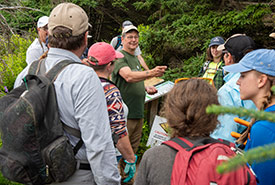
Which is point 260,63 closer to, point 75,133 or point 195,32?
point 75,133

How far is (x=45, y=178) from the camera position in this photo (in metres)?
1.67

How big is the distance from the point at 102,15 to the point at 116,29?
91 centimetres

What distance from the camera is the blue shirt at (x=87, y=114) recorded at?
1.71 meters

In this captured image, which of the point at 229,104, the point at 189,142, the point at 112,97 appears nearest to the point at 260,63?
the point at 229,104

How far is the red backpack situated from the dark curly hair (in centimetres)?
11

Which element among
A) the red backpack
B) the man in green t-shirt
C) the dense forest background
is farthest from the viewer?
the dense forest background

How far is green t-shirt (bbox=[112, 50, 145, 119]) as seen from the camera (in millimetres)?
3826

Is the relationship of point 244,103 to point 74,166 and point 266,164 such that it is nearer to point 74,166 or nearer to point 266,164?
point 266,164

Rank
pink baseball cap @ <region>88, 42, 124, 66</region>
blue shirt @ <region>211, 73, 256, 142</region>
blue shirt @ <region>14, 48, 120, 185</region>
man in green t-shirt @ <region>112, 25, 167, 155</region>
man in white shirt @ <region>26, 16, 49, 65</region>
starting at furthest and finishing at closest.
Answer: man in white shirt @ <region>26, 16, 49, 65</region> → man in green t-shirt @ <region>112, 25, 167, 155</region> → pink baseball cap @ <region>88, 42, 124, 66</region> → blue shirt @ <region>211, 73, 256, 142</region> → blue shirt @ <region>14, 48, 120, 185</region>

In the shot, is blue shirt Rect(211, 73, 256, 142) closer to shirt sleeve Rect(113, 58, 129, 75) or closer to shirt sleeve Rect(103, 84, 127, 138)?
shirt sleeve Rect(103, 84, 127, 138)

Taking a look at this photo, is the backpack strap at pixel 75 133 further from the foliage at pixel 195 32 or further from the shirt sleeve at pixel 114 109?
the foliage at pixel 195 32

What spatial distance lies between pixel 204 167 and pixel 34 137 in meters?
1.02

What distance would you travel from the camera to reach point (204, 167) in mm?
1249

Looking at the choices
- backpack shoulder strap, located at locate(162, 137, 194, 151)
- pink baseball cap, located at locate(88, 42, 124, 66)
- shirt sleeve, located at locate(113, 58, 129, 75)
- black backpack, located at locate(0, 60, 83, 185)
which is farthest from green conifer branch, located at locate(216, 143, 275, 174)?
shirt sleeve, located at locate(113, 58, 129, 75)
